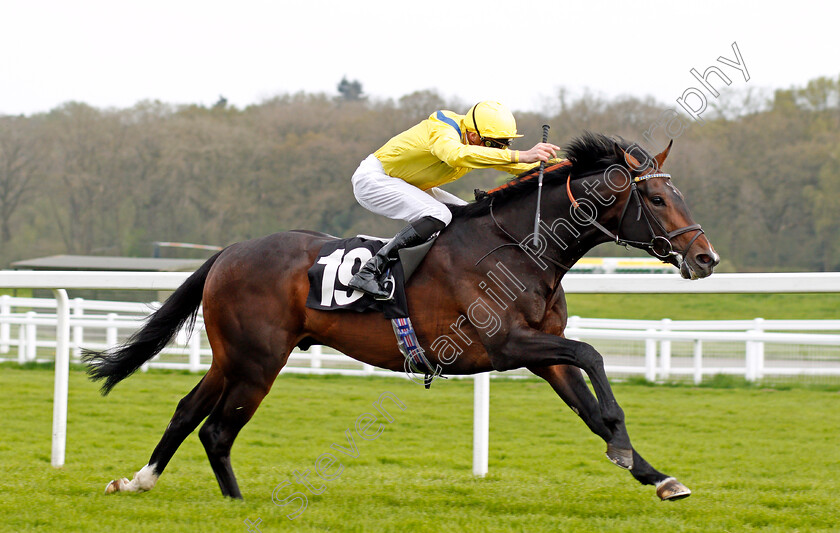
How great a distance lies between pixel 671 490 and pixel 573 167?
149cm

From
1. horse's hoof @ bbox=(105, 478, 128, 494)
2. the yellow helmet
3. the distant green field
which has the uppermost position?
the yellow helmet

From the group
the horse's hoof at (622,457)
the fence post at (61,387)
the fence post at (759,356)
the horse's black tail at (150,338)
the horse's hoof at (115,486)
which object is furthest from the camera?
the fence post at (759,356)

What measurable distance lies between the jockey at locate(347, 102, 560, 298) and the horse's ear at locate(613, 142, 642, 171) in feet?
0.91

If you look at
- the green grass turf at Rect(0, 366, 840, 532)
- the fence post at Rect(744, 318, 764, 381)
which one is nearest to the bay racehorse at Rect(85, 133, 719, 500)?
the green grass turf at Rect(0, 366, 840, 532)

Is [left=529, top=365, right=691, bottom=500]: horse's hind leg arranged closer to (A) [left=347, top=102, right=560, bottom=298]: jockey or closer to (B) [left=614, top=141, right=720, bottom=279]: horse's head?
(B) [left=614, top=141, right=720, bottom=279]: horse's head

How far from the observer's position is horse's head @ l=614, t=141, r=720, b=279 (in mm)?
3449

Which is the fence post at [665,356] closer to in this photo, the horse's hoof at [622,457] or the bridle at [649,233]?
the bridle at [649,233]

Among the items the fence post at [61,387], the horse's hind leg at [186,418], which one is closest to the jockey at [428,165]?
the horse's hind leg at [186,418]

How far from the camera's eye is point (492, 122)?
12.7 feet

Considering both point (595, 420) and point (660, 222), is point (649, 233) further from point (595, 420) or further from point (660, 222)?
point (595, 420)

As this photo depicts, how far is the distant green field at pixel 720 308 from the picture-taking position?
20.6 meters

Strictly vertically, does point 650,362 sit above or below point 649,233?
below

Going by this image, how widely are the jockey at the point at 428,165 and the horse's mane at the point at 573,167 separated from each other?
8 cm

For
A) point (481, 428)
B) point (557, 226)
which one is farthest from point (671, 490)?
point (481, 428)
